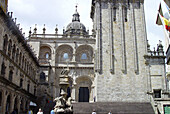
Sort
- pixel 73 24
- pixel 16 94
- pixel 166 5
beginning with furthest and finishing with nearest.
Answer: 1. pixel 73 24
2. pixel 16 94
3. pixel 166 5

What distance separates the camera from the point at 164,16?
18578 mm

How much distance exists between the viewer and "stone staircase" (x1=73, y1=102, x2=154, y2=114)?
28036 millimetres

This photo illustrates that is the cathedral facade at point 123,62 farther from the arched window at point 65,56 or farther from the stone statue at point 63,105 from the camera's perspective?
the stone statue at point 63,105

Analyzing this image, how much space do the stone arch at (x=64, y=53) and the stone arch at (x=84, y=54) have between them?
1299 millimetres

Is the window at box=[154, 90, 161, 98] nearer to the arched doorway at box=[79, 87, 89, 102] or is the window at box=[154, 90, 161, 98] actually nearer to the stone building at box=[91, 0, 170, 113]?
the stone building at box=[91, 0, 170, 113]

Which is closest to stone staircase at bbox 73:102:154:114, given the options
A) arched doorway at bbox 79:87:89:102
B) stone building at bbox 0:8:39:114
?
stone building at bbox 0:8:39:114

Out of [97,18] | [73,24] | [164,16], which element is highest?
[73,24]

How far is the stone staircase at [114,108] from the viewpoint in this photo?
2804 centimetres

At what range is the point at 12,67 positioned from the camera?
24.8 meters

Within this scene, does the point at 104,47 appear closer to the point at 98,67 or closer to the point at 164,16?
the point at 98,67

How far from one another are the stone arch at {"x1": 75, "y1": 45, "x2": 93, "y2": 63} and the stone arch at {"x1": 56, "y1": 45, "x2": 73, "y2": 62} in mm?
1299

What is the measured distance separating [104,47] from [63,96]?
21520 mm

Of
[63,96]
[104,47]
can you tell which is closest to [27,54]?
[104,47]

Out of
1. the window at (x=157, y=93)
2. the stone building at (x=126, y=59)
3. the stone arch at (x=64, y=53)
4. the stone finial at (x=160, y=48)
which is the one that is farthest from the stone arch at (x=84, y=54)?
the window at (x=157, y=93)
